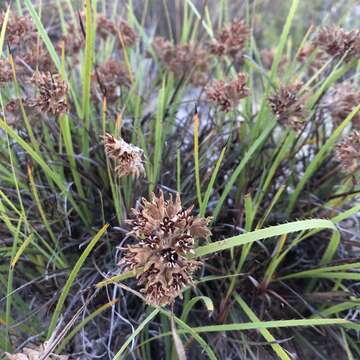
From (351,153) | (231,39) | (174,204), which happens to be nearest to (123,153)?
(174,204)

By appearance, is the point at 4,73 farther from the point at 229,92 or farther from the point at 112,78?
the point at 229,92

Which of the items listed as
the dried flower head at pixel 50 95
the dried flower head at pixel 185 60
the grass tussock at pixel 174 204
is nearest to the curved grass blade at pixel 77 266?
the grass tussock at pixel 174 204

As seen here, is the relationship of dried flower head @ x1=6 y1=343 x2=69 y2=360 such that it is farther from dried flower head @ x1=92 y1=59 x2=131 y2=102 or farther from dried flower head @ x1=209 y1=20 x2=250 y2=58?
dried flower head @ x1=209 y1=20 x2=250 y2=58

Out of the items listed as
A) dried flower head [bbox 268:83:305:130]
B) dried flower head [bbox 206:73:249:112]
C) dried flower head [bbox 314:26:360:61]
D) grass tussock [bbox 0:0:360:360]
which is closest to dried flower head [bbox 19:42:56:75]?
grass tussock [bbox 0:0:360:360]

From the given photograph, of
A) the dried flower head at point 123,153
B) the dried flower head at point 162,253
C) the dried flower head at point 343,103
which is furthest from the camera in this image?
the dried flower head at point 343,103

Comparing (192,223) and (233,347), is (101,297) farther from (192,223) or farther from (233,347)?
(192,223)

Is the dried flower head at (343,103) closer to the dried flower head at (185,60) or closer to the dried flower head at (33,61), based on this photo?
the dried flower head at (185,60)

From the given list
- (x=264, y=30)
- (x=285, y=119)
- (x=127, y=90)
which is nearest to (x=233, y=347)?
(x=285, y=119)
